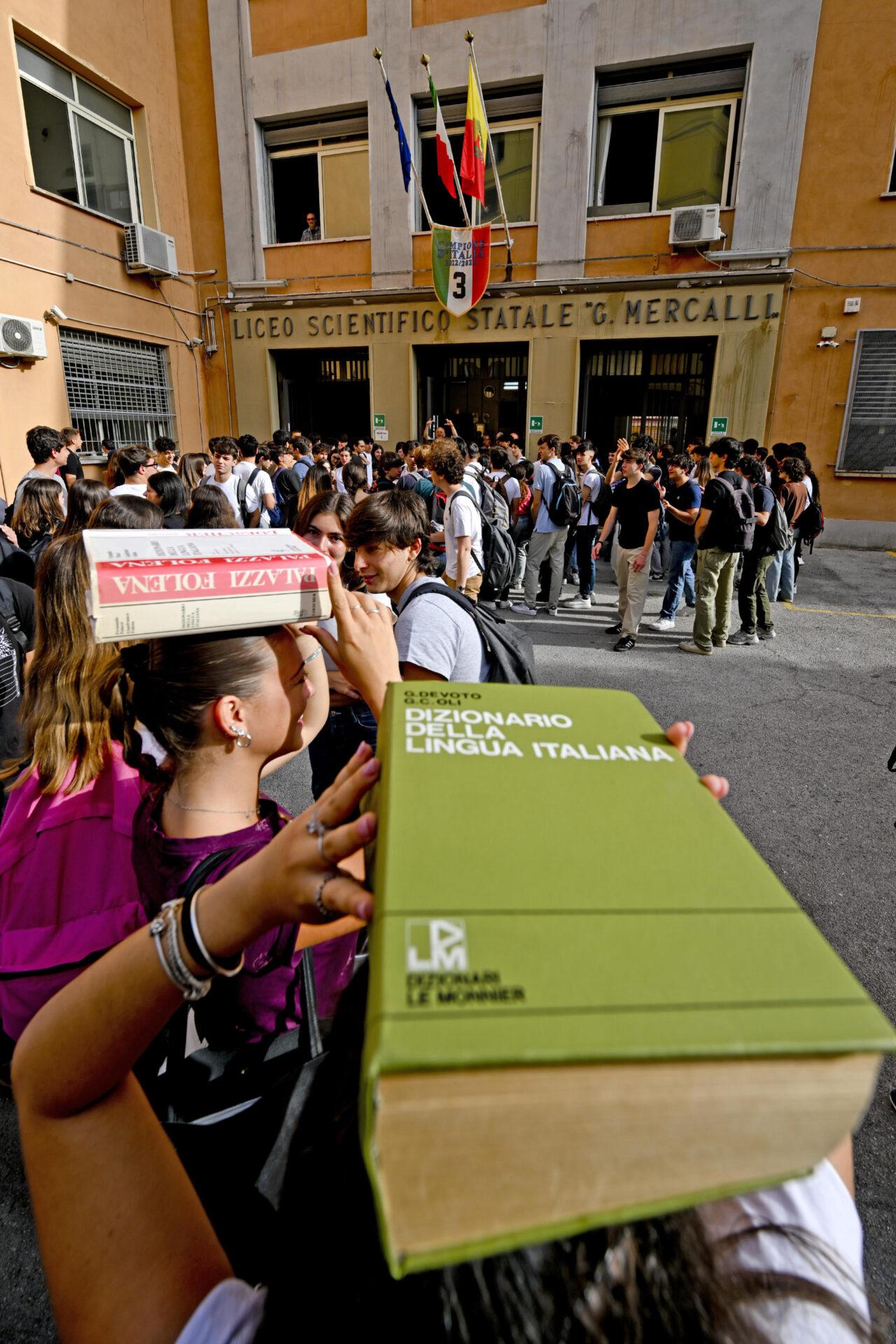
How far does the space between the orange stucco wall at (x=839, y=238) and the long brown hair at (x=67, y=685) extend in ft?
40.7

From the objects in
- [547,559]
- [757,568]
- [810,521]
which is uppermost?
[810,521]

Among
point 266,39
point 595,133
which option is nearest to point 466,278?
point 595,133

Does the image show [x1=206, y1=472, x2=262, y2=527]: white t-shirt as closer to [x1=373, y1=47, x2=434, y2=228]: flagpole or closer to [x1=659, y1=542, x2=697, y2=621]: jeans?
[x1=659, y1=542, x2=697, y2=621]: jeans

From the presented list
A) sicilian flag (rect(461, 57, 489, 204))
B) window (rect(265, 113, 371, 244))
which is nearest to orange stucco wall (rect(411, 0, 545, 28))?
window (rect(265, 113, 371, 244))

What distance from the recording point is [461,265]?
1190cm

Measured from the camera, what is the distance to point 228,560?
1.05 metres

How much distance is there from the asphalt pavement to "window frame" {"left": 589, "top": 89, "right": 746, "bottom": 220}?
23.9ft

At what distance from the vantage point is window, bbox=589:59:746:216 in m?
11.1

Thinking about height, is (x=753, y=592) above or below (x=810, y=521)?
below

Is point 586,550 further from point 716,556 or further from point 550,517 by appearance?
point 716,556

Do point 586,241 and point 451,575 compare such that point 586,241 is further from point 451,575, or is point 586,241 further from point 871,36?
point 451,575

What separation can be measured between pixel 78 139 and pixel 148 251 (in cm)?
164

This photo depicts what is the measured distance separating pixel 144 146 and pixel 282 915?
1575 centimetres

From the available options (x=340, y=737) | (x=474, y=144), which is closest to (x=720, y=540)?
(x=340, y=737)
